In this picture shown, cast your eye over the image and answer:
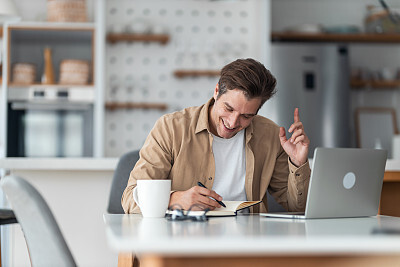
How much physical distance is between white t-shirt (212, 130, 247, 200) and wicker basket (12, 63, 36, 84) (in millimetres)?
3053

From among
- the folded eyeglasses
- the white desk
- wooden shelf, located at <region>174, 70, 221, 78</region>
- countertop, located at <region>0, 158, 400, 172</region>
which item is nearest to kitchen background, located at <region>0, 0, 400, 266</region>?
wooden shelf, located at <region>174, 70, 221, 78</region>

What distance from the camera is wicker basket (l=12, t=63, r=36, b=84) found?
4.57 metres

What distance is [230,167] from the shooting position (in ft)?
6.35

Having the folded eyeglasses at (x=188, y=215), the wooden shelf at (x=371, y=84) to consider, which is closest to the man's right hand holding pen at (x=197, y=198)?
the folded eyeglasses at (x=188, y=215)

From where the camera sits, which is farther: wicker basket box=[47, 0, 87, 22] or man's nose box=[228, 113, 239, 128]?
wicker basket box=[47, 0, 87, 22]

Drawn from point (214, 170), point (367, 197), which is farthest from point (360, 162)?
point (214, 170)

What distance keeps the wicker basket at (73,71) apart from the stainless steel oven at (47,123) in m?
0.08

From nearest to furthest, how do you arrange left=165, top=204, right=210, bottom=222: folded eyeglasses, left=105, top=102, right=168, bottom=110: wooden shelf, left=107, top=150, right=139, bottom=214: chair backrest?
left=165, top=204, right=210, bottom=222: folded eyeglasses → left=107, top=150, right=139, bottom=214: chair backrest → left=105, top=102, right=168, bottom=110: wooden shelf

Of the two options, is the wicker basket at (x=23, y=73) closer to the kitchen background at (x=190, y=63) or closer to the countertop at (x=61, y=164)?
the kitchen background at (x=190, y=63)

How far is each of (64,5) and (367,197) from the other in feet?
12.2

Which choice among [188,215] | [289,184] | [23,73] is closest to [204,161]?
[289,184]

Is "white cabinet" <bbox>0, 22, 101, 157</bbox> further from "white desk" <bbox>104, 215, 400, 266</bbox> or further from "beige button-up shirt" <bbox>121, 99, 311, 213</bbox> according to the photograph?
"white desk" <bbox>104, 215, 400, 266</bbox>

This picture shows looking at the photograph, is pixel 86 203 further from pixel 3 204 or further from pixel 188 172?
pixel 188 172

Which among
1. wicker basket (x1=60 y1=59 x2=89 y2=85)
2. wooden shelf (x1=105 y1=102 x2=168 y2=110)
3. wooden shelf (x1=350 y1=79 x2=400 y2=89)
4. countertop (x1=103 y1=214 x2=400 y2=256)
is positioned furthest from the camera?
wooden shelf (x1=350 y1=79 x2=400 y2=89)
